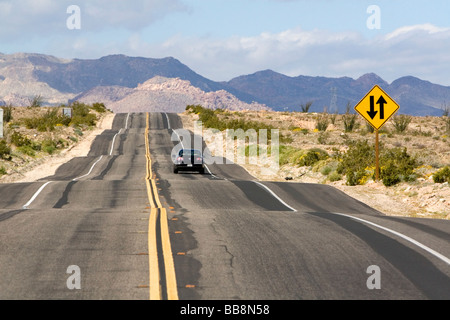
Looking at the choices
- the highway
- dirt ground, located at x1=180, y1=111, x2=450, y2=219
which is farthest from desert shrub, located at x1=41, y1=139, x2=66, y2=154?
the highway

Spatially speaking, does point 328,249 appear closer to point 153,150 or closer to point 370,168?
point 370,168

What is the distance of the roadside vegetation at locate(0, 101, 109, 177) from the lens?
138 feet

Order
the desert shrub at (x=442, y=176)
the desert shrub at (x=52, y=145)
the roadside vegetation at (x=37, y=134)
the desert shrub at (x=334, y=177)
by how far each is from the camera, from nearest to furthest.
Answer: the desert shrub at (x=442, y=176) < the desert shrub at (x=334, y=177) < the roadside vegetation at (x=37, y=134) < the desert shrub at (x=52, y=145)

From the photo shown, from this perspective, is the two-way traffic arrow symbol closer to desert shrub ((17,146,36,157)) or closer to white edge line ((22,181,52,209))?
white edge line ((22,181,52,209))

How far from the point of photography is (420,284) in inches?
325

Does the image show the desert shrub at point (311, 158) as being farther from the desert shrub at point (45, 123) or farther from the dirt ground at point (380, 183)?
the desert shrub at point (45, 123)

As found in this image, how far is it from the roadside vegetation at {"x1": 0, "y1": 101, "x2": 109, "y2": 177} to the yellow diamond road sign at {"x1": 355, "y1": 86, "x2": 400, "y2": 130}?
74.2 feet

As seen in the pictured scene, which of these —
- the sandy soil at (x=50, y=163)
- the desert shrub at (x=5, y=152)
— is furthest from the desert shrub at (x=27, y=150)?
the desert shrub at (x=5, y=152)

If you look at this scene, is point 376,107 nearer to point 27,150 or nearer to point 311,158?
point 311,158

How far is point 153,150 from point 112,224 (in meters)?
40.5

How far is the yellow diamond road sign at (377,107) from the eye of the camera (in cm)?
2486

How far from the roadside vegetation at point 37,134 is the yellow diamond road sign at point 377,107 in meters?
22.6

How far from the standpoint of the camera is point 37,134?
58.5 metres

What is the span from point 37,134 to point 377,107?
41.6 metres
